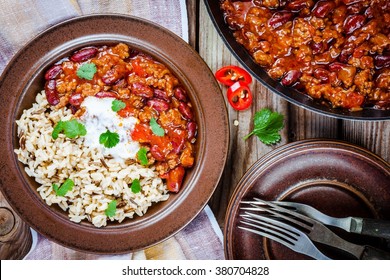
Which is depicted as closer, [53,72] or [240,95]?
[53,72]

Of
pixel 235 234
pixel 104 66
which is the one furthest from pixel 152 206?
pixel 104 66

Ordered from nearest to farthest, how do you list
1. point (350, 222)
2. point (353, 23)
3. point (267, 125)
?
1. point (353, 23)
2. point (350, 222)
3. point (267, 125)

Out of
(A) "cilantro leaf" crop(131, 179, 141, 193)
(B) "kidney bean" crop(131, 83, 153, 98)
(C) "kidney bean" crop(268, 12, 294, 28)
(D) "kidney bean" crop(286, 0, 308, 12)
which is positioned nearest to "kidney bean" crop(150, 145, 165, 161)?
(A) "cilantro leaf" crop(131, 179, 141, 193)

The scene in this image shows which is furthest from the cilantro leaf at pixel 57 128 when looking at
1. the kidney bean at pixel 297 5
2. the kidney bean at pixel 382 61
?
the kidney bean at pixel 382 61

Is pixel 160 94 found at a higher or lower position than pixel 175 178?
higher

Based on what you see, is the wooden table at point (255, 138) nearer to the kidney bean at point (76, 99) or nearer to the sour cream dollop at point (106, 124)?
the sour cream dollop at point (106, 124)

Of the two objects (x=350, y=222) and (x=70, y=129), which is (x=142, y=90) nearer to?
(x=70, y=129)

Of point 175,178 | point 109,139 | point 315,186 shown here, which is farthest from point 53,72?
point 315,186
